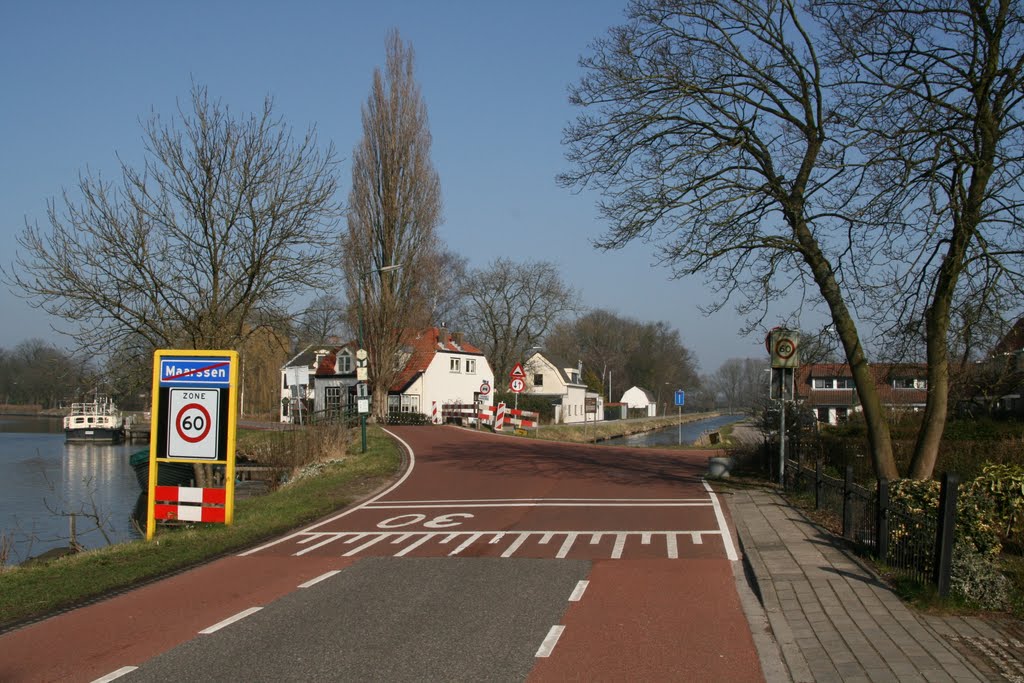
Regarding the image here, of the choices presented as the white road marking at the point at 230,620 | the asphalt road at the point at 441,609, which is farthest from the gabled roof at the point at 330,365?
the white road marking at the point at 230,620

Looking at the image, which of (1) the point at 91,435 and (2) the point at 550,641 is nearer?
(2) the point at 550,641

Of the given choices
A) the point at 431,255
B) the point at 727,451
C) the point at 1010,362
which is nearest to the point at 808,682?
the point at 1010,362

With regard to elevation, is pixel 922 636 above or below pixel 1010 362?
below

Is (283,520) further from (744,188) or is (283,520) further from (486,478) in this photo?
(744,188)

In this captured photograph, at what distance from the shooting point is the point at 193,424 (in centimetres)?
1377

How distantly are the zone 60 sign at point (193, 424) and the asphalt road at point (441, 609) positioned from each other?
2016 mm

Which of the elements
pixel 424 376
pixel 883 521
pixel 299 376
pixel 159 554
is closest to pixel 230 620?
pixel 159 554

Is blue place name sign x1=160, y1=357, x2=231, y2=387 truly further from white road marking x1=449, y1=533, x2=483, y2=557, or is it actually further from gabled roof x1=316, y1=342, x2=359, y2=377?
gabled roof x1=316, y1=342, x2=359, y2=377

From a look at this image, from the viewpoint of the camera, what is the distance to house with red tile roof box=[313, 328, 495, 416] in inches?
2276

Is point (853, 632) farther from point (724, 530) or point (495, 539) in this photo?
point (495, 539)

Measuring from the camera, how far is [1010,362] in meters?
16.3

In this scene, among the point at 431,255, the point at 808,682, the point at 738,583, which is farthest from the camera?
the point at 431,255

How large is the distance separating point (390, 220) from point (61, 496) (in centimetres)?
2525

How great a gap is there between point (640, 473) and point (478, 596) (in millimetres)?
13928
